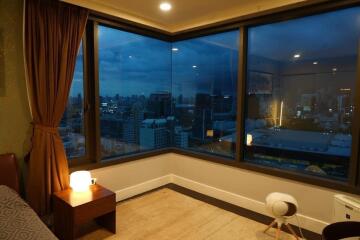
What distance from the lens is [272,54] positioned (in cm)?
281

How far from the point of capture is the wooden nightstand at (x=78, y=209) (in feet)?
6.77

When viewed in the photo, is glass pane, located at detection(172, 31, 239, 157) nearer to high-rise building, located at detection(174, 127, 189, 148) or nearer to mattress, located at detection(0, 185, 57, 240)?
high-rise building, located at detection(174, 127, 189, 148)

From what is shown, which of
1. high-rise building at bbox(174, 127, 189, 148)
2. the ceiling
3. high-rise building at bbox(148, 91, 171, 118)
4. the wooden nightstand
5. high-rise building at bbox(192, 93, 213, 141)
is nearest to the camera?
the wooden nightstand

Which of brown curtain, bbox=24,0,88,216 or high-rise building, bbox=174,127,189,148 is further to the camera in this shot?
high-rise building, bbox=174,127,189,148

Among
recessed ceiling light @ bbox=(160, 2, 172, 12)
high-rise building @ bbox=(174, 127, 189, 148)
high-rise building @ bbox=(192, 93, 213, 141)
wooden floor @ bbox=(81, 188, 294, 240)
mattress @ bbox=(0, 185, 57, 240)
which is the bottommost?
wooden floor @ bbox=(81, 188, 294, 240)

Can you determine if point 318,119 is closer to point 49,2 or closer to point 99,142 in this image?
point 99,142

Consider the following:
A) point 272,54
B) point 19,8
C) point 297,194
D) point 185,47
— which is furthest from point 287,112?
point 19,8

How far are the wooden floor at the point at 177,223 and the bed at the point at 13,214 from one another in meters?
0.79

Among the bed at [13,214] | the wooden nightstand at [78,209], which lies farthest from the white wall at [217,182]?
the bed at [13,214]

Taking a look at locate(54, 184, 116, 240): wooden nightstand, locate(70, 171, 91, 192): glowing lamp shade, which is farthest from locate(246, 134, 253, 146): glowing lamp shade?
locate(70, 171, 91, 192): glowing lamp shade

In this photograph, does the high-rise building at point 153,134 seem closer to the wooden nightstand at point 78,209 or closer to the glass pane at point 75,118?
the glass pane at point 75,118

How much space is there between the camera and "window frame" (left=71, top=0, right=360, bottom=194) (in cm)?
225

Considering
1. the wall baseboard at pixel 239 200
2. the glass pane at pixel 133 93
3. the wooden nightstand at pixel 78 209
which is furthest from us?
the glass pane at pixel 133 93

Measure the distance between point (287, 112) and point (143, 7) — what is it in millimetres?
2154
